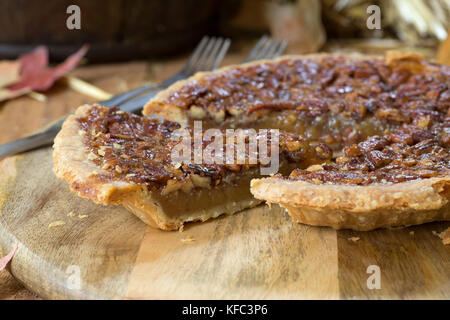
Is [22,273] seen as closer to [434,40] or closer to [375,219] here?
[375,219]

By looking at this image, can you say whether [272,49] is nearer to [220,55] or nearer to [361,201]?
[220,55]

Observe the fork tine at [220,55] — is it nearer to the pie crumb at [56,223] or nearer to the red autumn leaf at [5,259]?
the pie crumb at [56,223]

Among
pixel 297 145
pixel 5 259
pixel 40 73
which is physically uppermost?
pixel 297 145

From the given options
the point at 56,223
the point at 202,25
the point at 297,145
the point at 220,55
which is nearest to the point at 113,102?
the point at 220,55

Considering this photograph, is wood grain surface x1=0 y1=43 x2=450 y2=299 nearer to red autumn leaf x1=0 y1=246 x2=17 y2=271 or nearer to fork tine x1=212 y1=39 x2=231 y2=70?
red autumn leaf x1=0 y1=246 x2=17 y2=271

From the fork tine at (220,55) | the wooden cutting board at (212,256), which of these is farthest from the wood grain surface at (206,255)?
the fork tine at (220,55)

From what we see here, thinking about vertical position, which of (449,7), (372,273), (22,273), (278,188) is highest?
(449,7)

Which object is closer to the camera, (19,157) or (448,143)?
(448,143)

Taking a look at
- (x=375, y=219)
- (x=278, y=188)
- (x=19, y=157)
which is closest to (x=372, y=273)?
(x=375, y=219)
